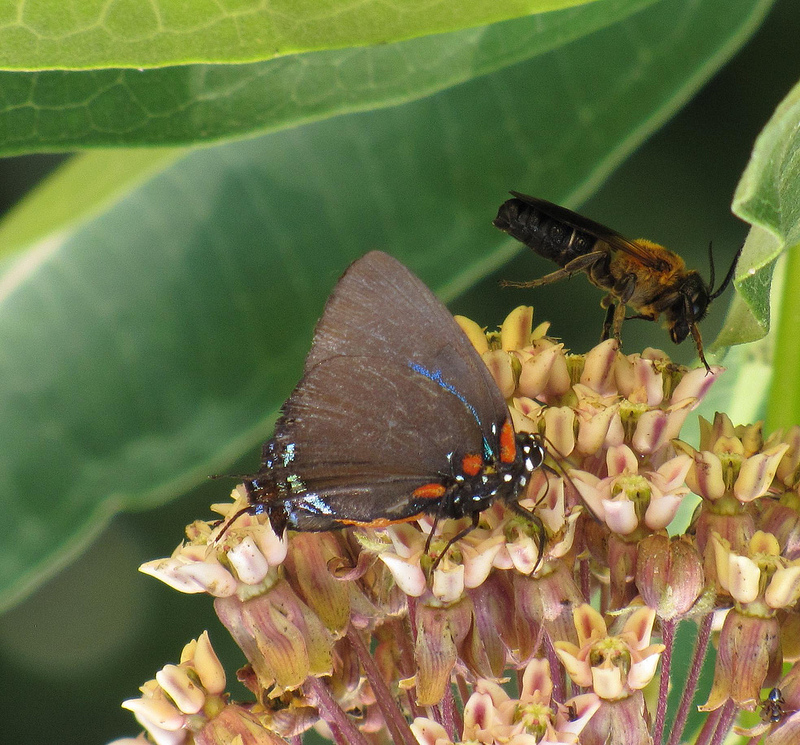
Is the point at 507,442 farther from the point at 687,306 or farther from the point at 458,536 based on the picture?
the point at 687,306

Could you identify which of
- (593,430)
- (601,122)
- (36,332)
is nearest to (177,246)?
(36,332)

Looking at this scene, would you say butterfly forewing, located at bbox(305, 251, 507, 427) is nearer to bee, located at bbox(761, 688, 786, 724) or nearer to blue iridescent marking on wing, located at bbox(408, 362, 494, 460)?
blue iridescent marking on wing, located at bbox(408, 362, 494, 460)

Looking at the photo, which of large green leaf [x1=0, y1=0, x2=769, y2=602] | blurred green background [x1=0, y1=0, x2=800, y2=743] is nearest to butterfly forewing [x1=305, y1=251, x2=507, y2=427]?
large green leaf [x1=0, y1=0, x2=769, y2=602]

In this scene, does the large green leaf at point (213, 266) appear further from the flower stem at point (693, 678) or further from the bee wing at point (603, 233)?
the flower stem at point (693, 678)

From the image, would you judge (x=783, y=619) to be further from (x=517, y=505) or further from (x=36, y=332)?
(x=36, y=332)

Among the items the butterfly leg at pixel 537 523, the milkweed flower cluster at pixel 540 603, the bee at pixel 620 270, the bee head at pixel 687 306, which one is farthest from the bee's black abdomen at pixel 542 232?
the butterfly leg at pixel 537 523

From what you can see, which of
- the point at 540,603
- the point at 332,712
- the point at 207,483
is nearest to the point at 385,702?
Answer: the point at 332,712
